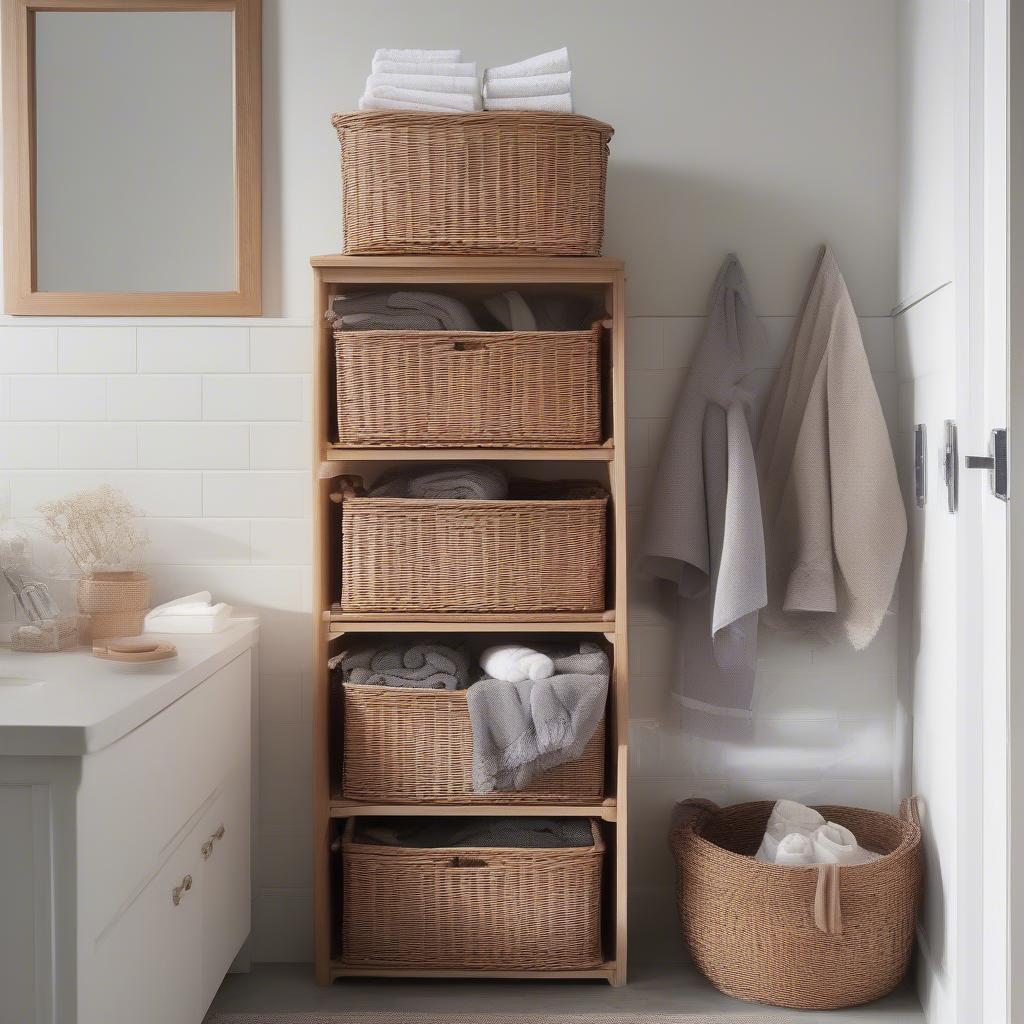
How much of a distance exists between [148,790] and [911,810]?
5.00ft

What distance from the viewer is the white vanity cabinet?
1331mm

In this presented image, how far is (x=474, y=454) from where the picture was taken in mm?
2102

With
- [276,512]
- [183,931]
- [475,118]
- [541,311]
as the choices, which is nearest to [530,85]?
[475,118]

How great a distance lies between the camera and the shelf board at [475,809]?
213 centimetres

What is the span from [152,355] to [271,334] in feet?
0.89

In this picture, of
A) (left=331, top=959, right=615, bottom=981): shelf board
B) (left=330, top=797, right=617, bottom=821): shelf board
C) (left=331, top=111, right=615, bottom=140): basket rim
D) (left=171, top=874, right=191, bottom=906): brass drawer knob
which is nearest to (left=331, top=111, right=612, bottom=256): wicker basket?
(left=331, top=111, right=615, bottom=140): basket rim

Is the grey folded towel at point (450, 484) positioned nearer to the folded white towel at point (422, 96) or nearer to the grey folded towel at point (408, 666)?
the grey folded towel at point (408, 666)

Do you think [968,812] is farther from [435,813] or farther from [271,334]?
[271,334]

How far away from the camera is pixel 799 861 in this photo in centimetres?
205

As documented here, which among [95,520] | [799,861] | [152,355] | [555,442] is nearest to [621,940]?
[799,861]

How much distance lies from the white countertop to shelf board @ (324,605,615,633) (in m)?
0.24

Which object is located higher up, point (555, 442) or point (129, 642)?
point (555, 442)

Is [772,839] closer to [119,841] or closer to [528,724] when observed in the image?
[528,724]

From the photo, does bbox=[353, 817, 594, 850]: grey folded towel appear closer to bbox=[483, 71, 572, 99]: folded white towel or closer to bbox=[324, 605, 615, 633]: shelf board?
bbox=[324, 605, 615, 633]: shelf board
